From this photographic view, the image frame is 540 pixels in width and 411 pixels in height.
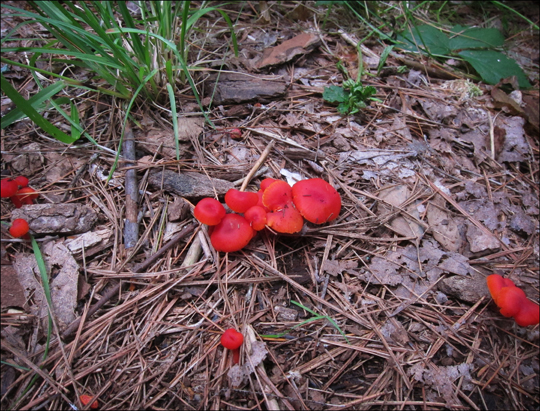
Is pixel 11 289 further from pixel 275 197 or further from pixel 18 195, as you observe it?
pixel 275 197

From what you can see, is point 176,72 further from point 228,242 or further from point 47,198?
point 228,242

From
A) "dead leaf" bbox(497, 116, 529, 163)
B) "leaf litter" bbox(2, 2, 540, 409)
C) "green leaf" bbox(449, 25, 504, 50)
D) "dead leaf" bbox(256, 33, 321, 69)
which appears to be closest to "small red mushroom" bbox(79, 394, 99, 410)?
"leaf litter" bbox(2, 2, 540, 409)

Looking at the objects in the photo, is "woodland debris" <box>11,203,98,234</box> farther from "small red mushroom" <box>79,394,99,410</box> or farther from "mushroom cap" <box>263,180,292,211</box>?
"mushroom cap" <box>263,180,292,211</box>

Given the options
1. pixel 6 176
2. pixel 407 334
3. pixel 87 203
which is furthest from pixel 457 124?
pixel 6 176

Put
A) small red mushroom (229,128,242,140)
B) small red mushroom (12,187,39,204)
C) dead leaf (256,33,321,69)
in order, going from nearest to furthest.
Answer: small red mushroom (12,187,39,204) < small red mushroom (229,128,242,140) < dead leaf (256,33,321,69)

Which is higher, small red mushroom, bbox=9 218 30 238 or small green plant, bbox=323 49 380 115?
small green plant, bbox=323 49 380 115

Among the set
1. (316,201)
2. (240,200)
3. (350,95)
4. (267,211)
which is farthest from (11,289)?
(350,95)

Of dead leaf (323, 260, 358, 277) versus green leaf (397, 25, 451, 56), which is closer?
dead leaf (323, 260, 358, 277)

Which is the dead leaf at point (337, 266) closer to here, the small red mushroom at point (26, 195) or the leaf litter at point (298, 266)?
the leaf litter at point (298, 266)

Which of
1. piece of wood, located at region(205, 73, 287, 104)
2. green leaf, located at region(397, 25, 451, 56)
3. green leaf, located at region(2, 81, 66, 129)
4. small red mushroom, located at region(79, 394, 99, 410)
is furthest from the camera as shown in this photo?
green leaf, located at region(397, 25, 451, 56)

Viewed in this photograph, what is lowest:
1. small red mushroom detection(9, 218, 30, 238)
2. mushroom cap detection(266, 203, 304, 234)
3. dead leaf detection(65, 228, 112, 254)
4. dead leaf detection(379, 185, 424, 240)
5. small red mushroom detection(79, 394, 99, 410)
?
small red mushroom detection(79, 394, 99, 410)
